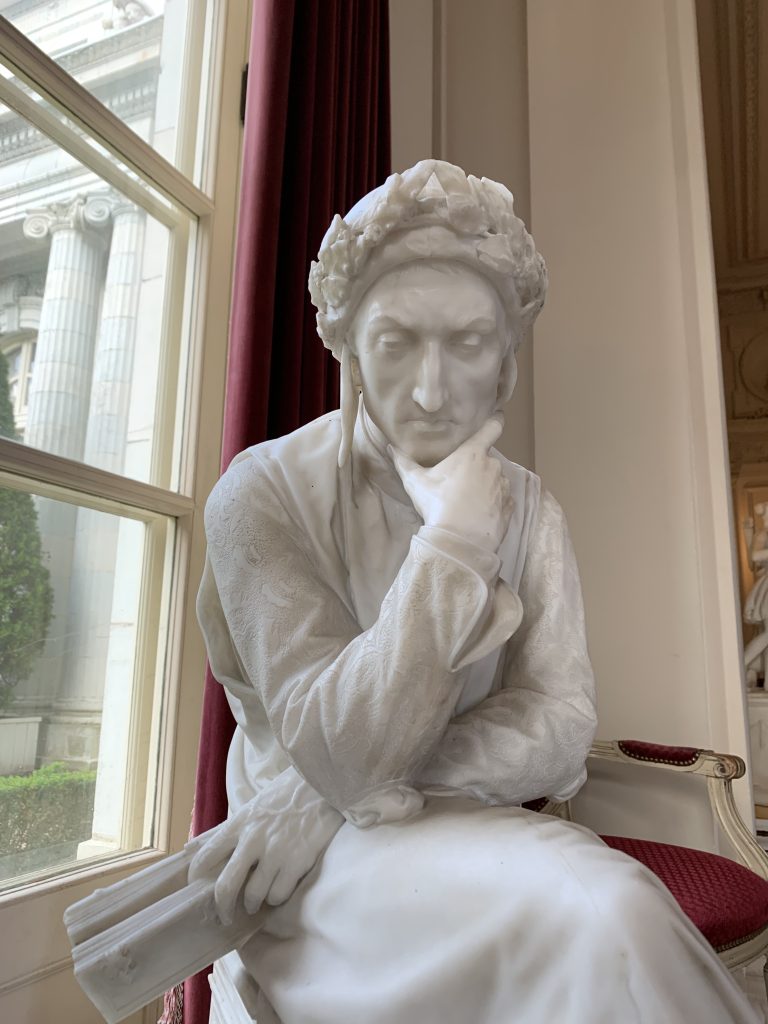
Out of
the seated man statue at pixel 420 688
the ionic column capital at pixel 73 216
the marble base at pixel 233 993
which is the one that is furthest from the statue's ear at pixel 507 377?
the ionic column capital at pixel 73 216

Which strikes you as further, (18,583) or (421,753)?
(18,583)

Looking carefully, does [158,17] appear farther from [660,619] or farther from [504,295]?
[660,619]

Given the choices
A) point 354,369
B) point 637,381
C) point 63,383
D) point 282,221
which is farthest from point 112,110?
point 637,381

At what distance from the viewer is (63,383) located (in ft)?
5.23

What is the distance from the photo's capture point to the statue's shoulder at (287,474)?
93cm

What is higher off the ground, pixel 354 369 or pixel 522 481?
pixel 354 369

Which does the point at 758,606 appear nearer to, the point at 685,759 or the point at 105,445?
the point at 685,759

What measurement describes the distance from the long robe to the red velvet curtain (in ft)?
2.08

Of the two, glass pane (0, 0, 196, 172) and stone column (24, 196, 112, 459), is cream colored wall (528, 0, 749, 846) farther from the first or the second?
stone column (24, 196, 112, 459)

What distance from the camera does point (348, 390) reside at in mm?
979

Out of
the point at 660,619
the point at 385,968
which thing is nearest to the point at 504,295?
the point at 385,968

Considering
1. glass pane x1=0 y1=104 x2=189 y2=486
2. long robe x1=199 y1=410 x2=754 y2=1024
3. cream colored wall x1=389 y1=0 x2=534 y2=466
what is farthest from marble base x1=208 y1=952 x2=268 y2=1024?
cream colored wall x1=389 y1=0 x2=534 y2=466

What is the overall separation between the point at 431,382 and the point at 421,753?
0.39m

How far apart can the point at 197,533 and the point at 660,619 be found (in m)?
1.38
